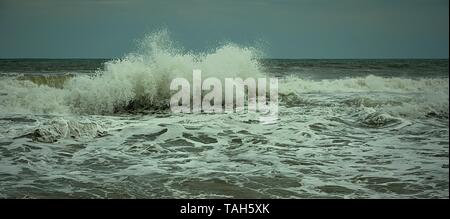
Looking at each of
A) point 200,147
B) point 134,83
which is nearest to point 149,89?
point 134,83

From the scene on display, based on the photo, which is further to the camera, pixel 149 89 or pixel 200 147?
pixel 149 89

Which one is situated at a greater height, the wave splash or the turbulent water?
the wave splash

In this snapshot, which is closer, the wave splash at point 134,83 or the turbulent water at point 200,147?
the turbulent water at point 200,147

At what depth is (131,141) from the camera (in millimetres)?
5965

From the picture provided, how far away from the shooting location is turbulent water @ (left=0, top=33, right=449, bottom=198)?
Result: 4.02m

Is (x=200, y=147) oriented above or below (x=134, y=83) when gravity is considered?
below

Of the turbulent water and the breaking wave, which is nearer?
the turbulent water

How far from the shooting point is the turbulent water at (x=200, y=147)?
13.2 feet

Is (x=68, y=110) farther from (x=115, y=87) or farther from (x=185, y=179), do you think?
(x=185, y=179)

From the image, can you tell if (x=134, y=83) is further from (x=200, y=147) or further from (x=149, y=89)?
(x=200, y=147)

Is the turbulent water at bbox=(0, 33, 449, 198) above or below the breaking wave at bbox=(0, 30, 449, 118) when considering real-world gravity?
below

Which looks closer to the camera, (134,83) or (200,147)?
(200,147)

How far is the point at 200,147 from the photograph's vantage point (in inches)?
223
